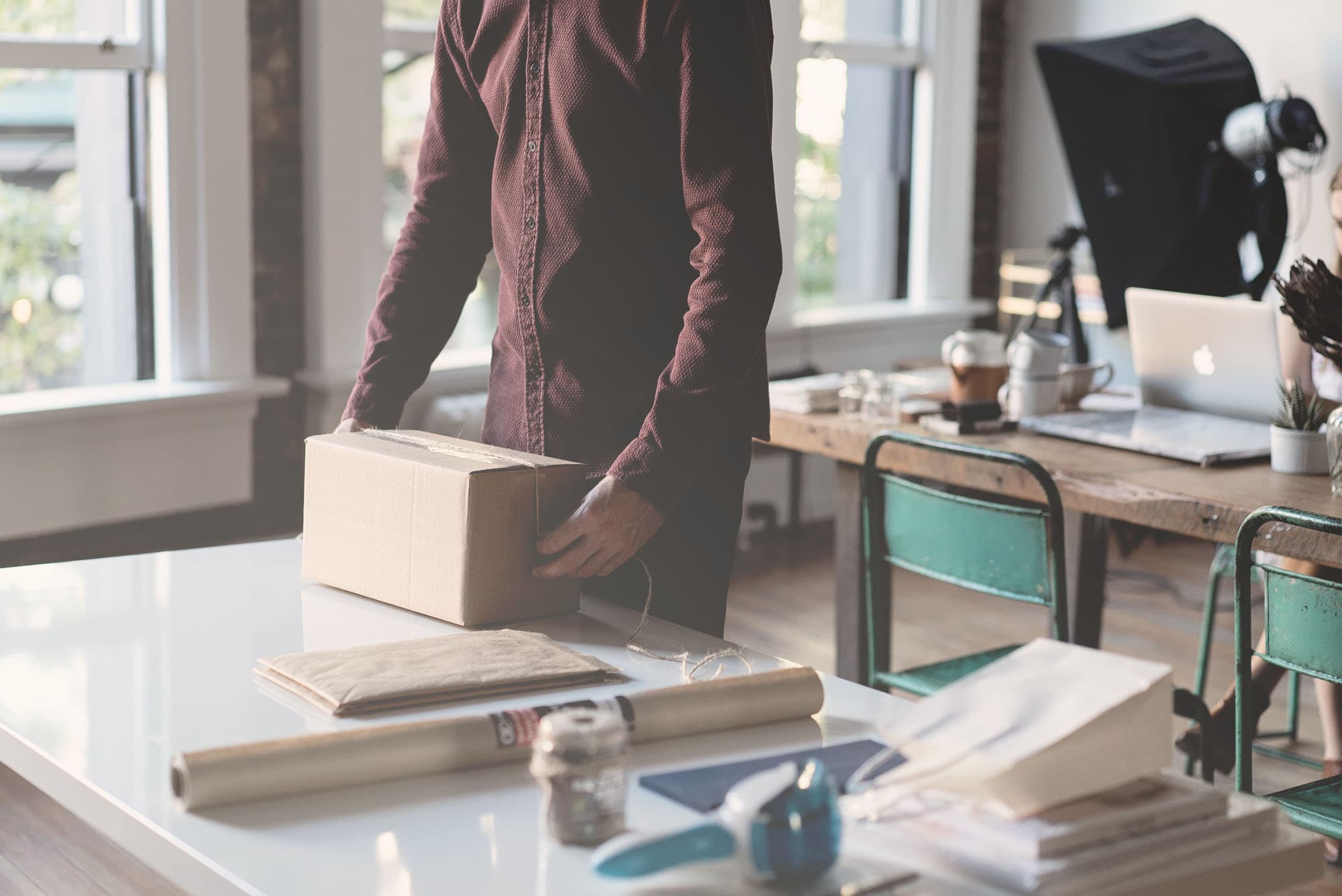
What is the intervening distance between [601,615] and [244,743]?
564 mm

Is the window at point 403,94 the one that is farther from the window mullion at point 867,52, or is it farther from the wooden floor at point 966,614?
the window mullion at point 867,52

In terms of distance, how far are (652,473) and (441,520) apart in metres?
0.23

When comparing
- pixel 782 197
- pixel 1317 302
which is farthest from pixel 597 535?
pixel 782 197

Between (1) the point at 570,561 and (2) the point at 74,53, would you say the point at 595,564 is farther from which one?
(2) the point at 74,53

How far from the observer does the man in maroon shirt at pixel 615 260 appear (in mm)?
1693

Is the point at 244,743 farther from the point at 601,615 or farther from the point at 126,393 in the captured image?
the point at 126,393

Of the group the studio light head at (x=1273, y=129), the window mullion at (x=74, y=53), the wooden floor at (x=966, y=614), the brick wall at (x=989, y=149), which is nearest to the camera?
the window mullion at (x=74, y=53)

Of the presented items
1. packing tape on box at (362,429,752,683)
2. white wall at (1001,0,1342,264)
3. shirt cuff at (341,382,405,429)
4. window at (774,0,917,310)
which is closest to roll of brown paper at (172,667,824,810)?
packing tape on box at (362,429,752,683)

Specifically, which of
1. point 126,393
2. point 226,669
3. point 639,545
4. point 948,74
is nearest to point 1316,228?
point 948,74

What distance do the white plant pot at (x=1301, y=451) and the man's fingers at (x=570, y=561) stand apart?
4.99 feet

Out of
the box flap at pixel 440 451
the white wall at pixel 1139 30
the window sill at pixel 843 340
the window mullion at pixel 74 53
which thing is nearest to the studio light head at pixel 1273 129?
the white wall at pixel 1139 30

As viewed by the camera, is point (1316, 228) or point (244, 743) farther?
point (1316, 228)

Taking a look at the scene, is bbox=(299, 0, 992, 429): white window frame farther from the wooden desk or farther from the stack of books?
the stack of books

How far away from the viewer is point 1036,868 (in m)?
0.99
